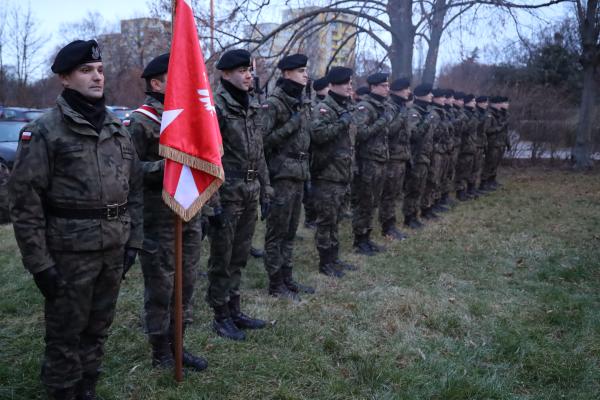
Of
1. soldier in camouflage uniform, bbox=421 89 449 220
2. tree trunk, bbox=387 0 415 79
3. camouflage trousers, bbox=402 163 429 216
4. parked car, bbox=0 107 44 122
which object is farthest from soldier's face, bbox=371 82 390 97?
parked car, bbox=0 107 44 122

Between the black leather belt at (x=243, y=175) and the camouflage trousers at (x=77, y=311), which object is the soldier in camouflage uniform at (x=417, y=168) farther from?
the camouflage trousers at (x=77, y=311)

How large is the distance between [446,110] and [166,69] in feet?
25.7

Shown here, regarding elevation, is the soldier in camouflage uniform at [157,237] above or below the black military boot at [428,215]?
above

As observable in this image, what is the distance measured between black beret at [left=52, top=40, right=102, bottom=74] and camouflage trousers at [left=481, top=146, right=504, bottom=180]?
1186 centimetres

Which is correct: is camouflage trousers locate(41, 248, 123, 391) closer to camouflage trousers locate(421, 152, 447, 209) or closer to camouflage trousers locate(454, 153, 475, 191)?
camouflage trousers locate(421, 152, 447, 209)

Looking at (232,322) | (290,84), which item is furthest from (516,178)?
(232,322)

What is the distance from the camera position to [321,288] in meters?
5.61

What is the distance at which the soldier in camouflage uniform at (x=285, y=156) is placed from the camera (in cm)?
511

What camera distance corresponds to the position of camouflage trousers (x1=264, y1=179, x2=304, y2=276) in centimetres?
520

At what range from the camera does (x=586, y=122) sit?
52.6ft

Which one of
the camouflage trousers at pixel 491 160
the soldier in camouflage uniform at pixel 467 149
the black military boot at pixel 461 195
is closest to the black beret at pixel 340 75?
the soldier in camouflage uniform at pixel 467 149

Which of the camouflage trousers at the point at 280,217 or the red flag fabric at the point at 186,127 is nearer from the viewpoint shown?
the red flag fabric at the point at 186,127

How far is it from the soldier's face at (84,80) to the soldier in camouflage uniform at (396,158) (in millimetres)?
5467

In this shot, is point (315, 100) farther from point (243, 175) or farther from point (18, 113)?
point (18, 113)
